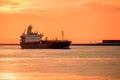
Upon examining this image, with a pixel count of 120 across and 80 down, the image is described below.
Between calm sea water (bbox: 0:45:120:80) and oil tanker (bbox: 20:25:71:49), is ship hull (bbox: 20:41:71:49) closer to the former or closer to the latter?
oil tanker (bbox: 20:25:71:49)

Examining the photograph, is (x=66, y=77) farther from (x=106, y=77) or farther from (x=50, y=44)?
(x=50, y=44)

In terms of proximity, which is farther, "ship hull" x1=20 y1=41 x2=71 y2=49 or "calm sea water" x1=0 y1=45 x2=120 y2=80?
"ship hull" x1=20 y1=41 x2=71 y2=49

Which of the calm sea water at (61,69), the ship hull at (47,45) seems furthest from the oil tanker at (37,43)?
the calm sea water at (61,69)

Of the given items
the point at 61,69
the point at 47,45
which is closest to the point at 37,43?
the point at 47,45

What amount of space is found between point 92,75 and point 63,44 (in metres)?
127

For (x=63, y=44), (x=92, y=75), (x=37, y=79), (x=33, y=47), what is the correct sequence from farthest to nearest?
(x=33, y=47)
(x=63, y=44)
(x=92, y=75)
(x=37, y=79)

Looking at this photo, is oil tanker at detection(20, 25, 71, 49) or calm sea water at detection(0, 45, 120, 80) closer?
calm sea water at detection(0, 45, 120, 80)

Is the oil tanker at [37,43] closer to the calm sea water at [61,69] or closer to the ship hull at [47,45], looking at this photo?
the ship hull at [47,45]

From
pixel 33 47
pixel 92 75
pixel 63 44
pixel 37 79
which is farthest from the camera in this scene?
pixel 33 47

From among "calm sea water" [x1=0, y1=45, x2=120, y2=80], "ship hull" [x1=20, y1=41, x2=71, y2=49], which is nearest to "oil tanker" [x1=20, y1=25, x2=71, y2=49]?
"ship hull" [x1=20, y1=41, x2=71, y2=49]

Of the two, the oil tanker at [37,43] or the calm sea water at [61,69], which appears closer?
the calm sea water at [61,69]

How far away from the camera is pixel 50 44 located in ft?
603

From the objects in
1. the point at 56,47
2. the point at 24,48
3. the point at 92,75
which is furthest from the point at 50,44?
the point at 92,75

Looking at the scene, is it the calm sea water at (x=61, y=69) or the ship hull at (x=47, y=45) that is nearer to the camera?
the calm sea water at (x=61, y=69)
